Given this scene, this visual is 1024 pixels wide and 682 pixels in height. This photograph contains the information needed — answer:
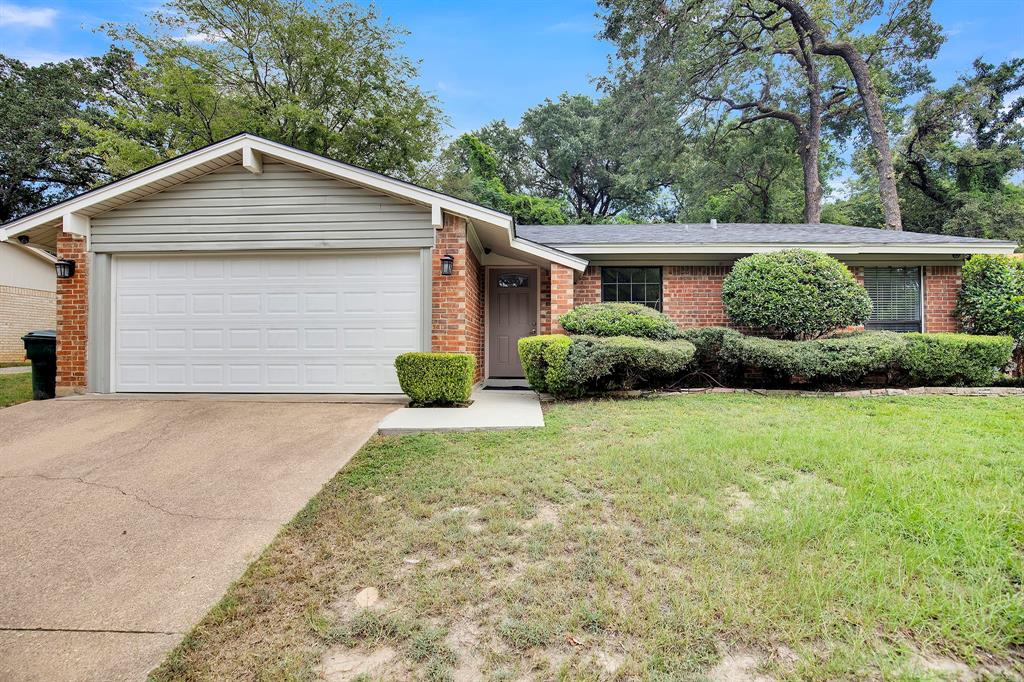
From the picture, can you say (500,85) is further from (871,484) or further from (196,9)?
(871,484)

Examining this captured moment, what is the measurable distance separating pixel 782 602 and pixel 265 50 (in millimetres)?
21083

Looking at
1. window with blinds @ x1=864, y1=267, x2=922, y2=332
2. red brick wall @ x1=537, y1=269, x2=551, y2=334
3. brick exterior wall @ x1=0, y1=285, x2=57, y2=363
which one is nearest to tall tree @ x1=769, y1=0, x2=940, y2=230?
window with blinds @ x1=864, y1=267, x2=922, y2=332

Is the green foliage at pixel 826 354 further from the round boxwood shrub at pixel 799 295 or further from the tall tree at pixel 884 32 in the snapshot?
the tall tree at pixel 884 32

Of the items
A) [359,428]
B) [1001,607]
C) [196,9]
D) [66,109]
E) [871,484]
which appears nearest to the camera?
[1001,607]

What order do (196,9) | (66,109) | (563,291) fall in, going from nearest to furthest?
(563,291) < (196,9) < (66,109)

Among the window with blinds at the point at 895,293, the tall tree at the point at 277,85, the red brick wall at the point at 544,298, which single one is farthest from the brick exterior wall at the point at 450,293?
the tall tree at the point at 277,85

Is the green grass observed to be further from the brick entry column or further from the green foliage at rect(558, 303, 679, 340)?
the green foliage at rect(558, 303, 679, 340)

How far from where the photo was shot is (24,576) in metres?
2.25

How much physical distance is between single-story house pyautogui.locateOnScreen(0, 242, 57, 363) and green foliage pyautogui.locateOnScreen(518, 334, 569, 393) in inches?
662

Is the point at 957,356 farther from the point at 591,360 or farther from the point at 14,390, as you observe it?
the point at 14,390

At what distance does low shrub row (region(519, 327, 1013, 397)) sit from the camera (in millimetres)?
6238

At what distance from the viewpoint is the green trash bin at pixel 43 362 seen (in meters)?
6.76

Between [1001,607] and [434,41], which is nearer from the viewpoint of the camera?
[1001,607]

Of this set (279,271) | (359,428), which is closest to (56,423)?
(279,271)
